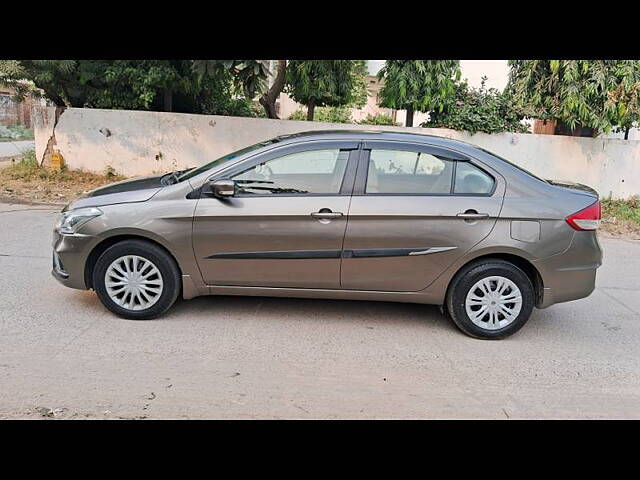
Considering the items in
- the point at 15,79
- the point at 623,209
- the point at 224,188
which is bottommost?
the point at 623,209

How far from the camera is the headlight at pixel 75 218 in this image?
161 inches

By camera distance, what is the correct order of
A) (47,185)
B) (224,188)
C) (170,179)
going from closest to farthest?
(224,188), (170,179), (47,185)

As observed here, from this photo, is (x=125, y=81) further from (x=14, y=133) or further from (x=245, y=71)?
(x=14, y=133)

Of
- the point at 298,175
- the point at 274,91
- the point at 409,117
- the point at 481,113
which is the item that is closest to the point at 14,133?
the point at 274,91

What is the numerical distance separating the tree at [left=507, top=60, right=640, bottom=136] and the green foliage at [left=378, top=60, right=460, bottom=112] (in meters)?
1.45

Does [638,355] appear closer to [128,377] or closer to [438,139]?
[438,139]

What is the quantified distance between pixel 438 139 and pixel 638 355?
7.91 feet

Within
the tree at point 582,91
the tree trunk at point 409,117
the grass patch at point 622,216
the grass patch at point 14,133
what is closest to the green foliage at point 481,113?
the tree at point 582,91

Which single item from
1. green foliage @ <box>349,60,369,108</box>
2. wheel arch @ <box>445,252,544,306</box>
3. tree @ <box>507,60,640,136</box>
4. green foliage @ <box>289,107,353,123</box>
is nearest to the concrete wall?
tree @ <box>507,60,640,136</box>

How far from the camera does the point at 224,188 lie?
3.98 meters

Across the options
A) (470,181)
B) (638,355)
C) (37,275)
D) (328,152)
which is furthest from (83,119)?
(638,355)

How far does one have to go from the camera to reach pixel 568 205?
4082 mm

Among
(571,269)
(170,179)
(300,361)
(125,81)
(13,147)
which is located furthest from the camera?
(13,147)

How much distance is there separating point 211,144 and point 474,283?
7407 mm
